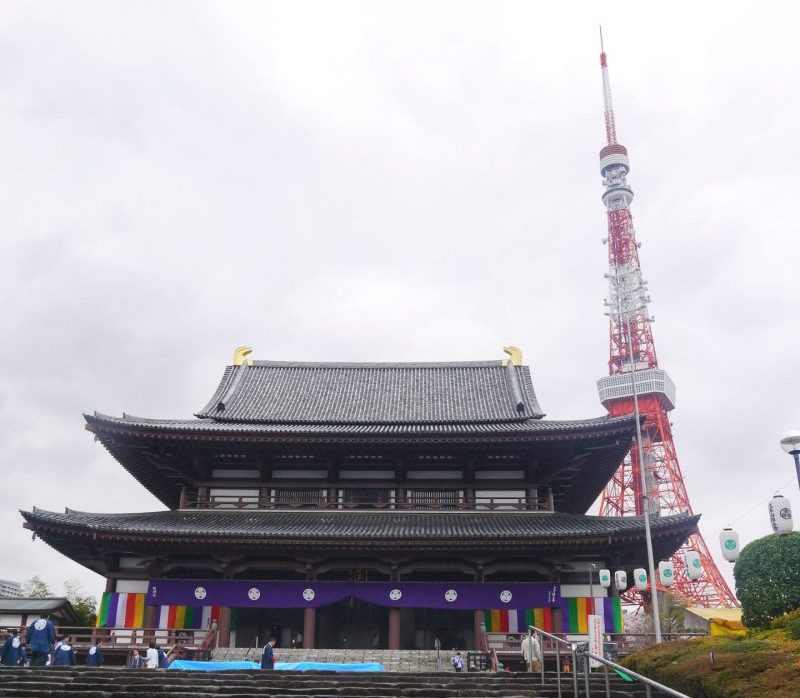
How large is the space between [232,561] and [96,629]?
464cm

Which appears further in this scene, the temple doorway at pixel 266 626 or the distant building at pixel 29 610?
the distant building at pixel 29 610

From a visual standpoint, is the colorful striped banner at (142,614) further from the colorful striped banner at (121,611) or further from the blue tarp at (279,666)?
the blue tarp at (279,666)

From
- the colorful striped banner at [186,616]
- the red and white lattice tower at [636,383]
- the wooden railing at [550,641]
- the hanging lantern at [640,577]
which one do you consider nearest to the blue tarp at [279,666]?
the wooden railing at [550,641]

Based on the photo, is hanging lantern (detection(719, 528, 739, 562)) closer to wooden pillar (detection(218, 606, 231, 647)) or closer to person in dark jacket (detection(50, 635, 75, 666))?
wooden pillar (detection(218, 606, 231, 647))

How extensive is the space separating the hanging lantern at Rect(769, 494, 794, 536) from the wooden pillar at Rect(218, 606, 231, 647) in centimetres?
1738

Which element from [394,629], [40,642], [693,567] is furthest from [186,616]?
[693,567]

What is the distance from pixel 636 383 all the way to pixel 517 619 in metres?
41.5

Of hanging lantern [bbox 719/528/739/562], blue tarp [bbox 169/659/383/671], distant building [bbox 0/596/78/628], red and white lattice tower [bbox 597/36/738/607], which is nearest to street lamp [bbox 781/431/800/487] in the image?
hanging lantern [bbox 719/528/739/562]

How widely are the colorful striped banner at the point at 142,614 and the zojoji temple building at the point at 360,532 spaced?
0.04 m

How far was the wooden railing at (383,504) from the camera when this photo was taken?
27234mm

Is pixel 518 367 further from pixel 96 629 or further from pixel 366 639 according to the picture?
pixel 96 629

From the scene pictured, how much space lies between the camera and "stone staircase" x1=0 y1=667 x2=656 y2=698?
14.7 metres

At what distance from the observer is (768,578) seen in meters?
15.0

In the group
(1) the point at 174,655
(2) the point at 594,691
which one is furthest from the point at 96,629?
(2) the point at 594,691
